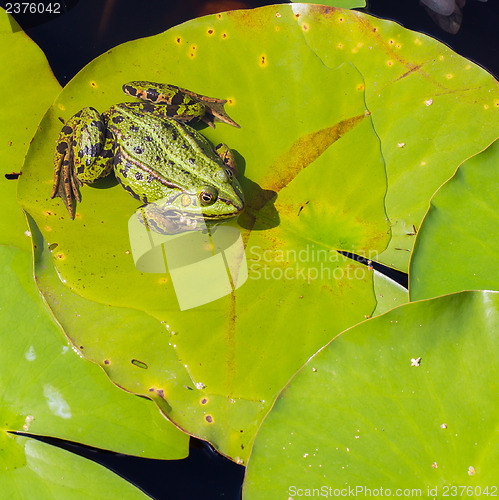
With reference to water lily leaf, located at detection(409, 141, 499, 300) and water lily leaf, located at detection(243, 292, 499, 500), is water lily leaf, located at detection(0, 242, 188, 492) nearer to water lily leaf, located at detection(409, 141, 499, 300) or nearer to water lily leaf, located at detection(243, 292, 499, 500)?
water lily leaf, located at detection(243, 292, 499, 500)

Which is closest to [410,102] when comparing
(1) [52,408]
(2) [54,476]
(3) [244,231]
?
(3) [244,231]

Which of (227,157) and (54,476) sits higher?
(227,157)

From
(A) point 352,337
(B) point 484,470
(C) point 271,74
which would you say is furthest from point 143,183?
(B) point 484,470

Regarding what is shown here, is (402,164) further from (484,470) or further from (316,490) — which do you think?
(316,490)

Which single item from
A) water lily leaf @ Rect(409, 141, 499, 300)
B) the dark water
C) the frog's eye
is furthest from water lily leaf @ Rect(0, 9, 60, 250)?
water lily leaf @ Rect(409, 141, 499, 300)

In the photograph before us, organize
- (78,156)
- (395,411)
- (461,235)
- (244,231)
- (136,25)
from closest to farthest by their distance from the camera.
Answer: (395,411) < (461,235) < (244,231) < (78,156) < (136,25)

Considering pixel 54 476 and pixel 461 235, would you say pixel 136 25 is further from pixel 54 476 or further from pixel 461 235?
pixel 54 476
